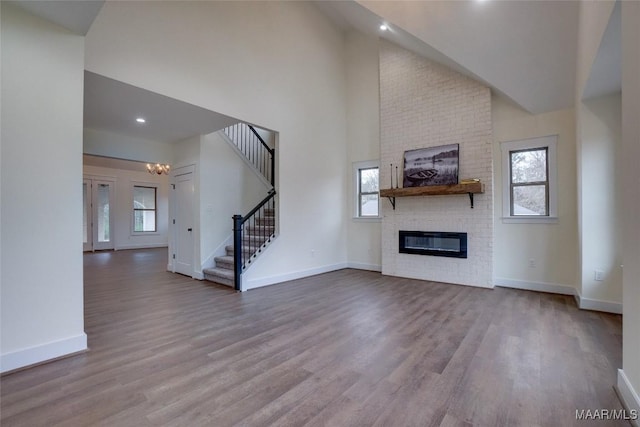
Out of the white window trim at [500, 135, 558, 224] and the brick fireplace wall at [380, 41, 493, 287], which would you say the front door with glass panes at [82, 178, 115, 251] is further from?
the white window trim at [500, 135, 558, 224]

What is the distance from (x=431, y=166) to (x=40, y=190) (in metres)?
5.35

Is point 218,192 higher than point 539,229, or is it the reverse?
point 218,192

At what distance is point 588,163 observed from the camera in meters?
3.68

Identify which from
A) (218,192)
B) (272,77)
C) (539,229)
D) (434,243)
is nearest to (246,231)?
(218,192)

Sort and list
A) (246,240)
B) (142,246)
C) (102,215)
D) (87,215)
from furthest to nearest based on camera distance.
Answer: (142,246), (102,215), (87,215), (246,240)

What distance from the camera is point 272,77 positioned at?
17.1 ft

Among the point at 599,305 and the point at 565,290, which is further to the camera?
the point at 565,290

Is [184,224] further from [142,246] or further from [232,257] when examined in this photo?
[142,246]

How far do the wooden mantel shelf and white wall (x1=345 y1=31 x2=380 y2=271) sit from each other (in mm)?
1058

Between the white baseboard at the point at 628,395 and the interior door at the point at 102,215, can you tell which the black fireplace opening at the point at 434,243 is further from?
the interior door at the point at 102,215

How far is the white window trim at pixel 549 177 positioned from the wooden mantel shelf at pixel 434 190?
0.51 metres

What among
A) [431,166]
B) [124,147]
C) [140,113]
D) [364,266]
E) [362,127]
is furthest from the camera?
[362,127]

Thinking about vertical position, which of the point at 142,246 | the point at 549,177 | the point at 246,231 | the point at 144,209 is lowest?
the point at 142,246

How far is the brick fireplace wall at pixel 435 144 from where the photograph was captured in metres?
4.97
